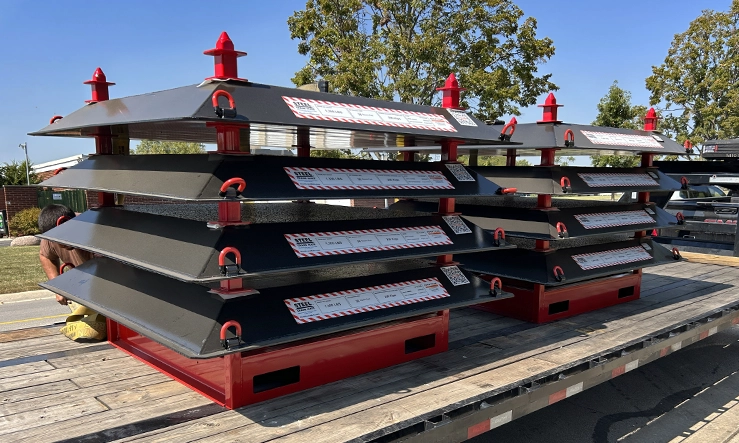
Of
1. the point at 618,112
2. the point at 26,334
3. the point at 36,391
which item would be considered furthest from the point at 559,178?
the point at 618,112

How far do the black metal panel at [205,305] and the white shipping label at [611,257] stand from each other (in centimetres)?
140

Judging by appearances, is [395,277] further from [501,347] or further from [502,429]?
[502,429]

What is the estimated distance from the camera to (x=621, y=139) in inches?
207

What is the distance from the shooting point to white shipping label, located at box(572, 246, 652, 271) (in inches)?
197

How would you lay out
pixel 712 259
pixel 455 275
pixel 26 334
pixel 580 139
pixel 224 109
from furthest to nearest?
1. pixel 712 259
2. pixel 580 139
3. pixel 26 334
4. pixel 455 275
5. pixel 224 109

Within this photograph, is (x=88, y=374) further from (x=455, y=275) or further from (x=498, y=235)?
(x=498, y=235)

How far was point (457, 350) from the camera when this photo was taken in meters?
4.01

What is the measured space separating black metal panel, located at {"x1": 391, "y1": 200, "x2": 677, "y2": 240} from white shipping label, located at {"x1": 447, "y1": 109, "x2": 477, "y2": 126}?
1.29m

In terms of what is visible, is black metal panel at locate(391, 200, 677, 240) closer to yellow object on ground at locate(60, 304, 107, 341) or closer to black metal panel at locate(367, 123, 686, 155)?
black metal panel at locate(367, 123, 686, 155)

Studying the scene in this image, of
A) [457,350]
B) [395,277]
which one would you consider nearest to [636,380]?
[457,350]

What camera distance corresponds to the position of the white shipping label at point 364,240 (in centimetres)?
300

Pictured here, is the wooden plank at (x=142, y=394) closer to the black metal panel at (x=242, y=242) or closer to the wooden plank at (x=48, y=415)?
the wooden plank at (x=48, y=415)

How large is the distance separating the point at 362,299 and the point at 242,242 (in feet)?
2.91

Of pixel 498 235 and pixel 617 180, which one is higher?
pixel 617 180
